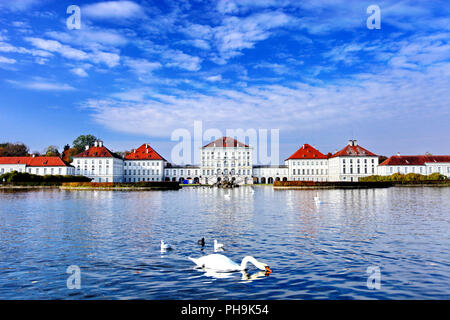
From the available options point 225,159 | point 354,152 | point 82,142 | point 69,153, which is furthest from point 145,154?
point 354,152

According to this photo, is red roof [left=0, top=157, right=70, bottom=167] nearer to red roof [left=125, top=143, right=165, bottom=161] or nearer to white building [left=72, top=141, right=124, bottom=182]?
white building [left=72, top=141, right=124, bottom=182]

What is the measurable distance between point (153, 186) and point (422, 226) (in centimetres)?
5182

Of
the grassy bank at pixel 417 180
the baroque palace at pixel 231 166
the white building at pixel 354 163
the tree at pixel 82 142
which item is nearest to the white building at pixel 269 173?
the baroque palace at pixel 231 166

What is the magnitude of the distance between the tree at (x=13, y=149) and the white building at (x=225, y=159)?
188 feet

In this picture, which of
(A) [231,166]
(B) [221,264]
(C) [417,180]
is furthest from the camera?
(A) [231,166]

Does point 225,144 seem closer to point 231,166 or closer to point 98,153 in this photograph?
point 231,166

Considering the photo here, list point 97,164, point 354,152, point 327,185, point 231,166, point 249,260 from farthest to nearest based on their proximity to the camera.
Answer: point 231,166 < point 97,164 < point 354,152 < point 327,185 < point 249,260

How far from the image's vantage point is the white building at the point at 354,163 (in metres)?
98.3

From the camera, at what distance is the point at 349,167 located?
9869 cm

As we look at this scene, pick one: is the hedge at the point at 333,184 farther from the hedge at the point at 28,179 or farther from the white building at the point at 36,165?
the white building at the point at 36,165

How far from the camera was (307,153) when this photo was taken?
352 ft

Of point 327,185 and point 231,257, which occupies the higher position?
point 327,185

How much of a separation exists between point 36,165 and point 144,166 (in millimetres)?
28836

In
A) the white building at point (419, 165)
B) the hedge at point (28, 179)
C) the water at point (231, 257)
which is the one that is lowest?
the water at point (231, 257)
